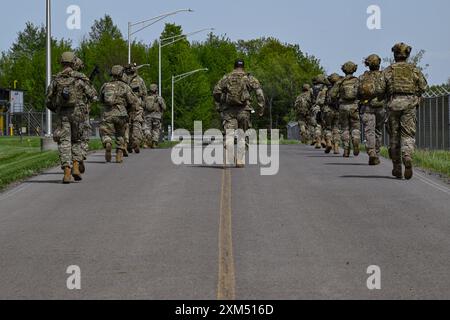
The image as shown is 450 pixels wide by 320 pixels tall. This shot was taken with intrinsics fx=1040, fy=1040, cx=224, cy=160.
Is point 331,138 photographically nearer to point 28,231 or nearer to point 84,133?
point 84,133

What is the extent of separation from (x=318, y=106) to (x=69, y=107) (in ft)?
50.8

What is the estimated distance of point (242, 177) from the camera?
18.1 metres

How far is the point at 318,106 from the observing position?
32125 millimetres

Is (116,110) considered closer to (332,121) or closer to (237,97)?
(237,97)

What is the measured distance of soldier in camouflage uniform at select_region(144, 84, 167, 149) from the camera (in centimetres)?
3328

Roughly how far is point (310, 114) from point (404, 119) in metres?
16.6

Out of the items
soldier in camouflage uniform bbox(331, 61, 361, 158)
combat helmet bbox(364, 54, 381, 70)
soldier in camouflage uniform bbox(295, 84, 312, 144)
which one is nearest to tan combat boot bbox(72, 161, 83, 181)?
combat helmet bbox(364, 54, 381, 70)

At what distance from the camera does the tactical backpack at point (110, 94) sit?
23219mm

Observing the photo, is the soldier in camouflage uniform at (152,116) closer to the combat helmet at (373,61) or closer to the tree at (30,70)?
the combat helmet at (373,61)

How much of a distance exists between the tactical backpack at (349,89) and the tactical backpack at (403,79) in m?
7.12

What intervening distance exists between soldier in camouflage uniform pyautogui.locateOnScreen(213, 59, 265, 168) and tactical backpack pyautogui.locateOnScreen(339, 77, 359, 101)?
391cm

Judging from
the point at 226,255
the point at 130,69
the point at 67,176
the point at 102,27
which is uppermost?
the point at 102,27

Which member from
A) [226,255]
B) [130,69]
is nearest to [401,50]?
[226,255]

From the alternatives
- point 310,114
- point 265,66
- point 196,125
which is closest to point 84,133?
point 310,114
